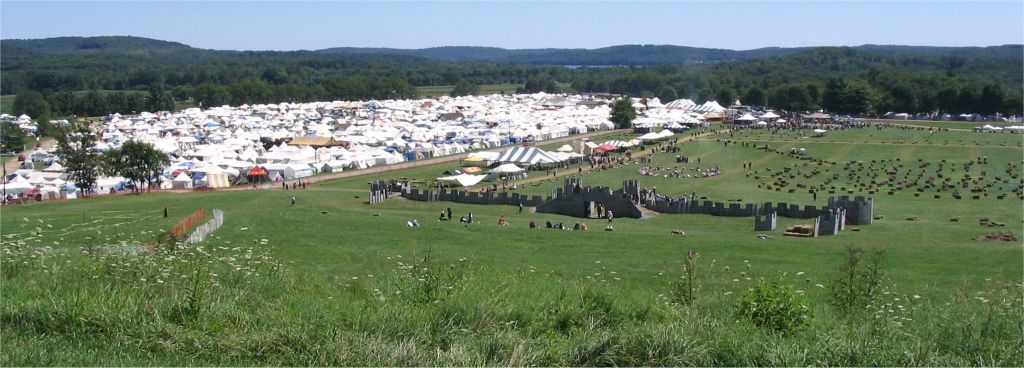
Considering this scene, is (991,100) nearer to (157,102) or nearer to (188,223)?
(188,223)

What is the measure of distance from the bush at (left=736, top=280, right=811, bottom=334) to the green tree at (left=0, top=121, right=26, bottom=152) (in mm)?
84806

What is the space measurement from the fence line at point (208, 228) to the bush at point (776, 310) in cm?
1844

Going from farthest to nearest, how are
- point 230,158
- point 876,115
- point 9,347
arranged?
point 876,115 → point 230,158 → point 9,347

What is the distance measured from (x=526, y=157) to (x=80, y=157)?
90.4ft

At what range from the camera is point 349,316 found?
1154cm

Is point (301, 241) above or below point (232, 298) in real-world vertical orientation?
below

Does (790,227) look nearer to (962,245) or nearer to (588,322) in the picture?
(962,245)

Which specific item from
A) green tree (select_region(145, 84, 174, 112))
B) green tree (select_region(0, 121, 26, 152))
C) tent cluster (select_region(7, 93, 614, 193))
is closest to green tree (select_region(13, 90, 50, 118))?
tent cluster (select_region(7, 93, 614, 193))

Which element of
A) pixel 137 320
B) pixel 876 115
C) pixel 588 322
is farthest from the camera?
pixel 876 115

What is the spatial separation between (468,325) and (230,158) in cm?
5811

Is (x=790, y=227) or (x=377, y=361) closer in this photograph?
(x=377, y=361)

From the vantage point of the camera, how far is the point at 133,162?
52125 mm

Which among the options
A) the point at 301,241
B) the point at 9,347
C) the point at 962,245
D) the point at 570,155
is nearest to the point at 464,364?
the point at 9,347

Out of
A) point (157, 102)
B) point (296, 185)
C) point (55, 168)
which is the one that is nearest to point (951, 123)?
point (296, 185)
